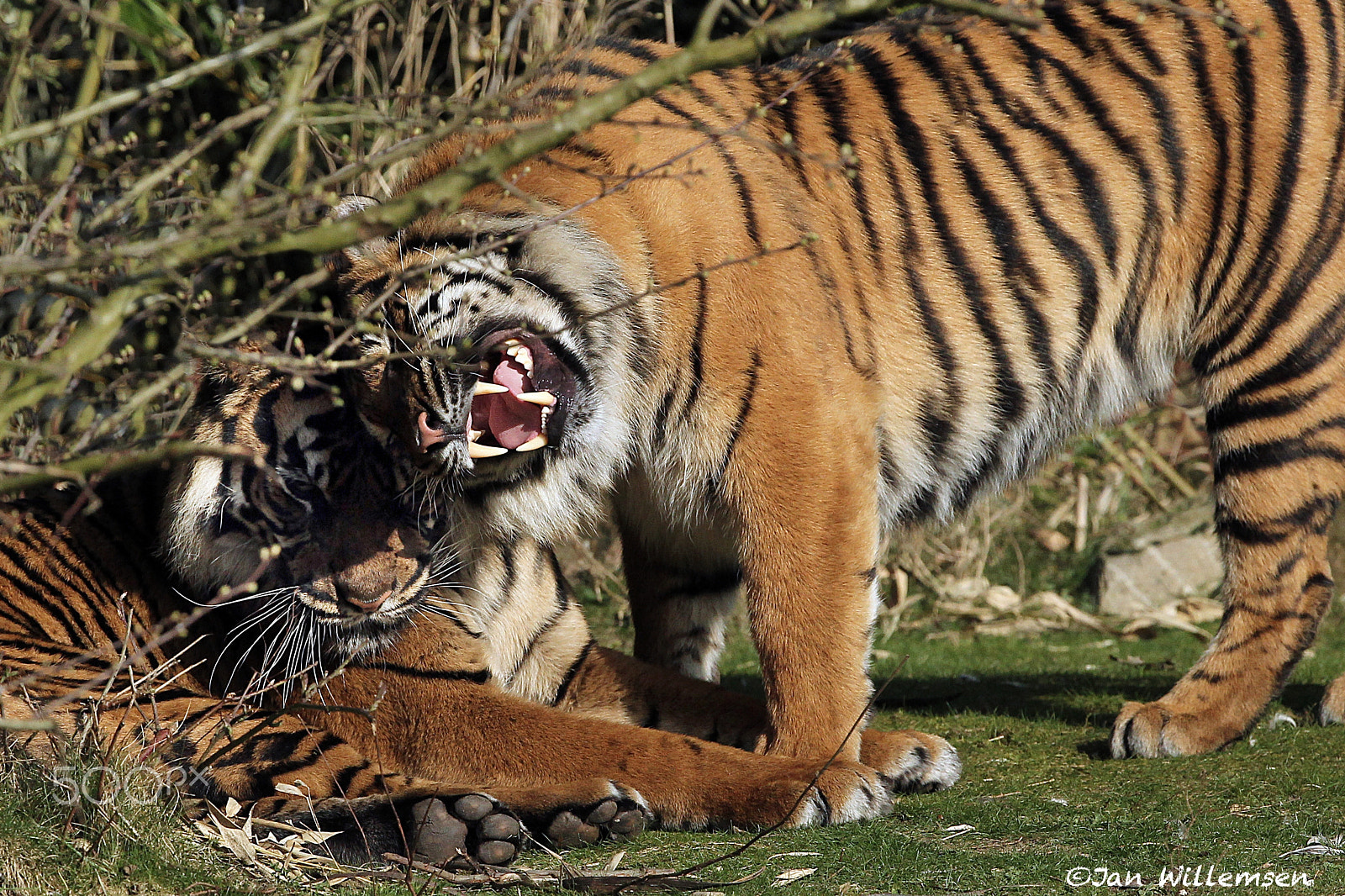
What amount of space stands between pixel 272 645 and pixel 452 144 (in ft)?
3.75

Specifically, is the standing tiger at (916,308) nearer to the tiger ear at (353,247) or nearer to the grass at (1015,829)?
the tiger ear at (353,247)

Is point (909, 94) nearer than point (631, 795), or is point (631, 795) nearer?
point (631, 795)

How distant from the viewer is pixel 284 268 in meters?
5.36

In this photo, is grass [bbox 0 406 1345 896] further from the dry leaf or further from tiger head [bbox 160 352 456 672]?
tiger head [bbox 160 352 456 672]

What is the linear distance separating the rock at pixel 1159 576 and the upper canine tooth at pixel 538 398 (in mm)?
3277

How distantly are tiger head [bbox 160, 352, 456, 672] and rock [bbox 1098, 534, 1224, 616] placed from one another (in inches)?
130

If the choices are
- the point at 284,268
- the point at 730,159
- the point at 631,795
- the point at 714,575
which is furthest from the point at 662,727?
the point at 284,268

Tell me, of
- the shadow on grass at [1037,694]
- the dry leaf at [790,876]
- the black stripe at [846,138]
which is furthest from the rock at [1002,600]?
the dry leaf at [790,876]

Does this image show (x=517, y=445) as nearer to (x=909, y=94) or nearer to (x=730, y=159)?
(x=730, y=159)

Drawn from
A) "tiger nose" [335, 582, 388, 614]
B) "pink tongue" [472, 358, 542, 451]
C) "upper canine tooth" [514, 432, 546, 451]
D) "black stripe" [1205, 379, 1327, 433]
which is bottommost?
"tiger nose" [335, 582, 388, 614]

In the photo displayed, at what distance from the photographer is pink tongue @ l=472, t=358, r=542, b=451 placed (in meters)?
2.65

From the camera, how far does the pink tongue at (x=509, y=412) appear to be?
265 centimetres

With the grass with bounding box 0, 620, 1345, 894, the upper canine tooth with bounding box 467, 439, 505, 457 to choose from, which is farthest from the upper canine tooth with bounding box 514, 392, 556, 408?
the grass with bounding box 0, 620, 1345, 894

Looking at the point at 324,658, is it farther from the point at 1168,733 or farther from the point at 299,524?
the point at 1168,733
